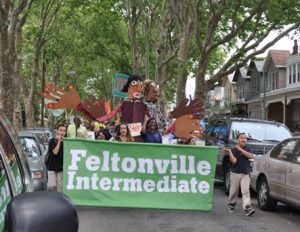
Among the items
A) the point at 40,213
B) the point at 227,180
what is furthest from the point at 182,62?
the point at 40,213

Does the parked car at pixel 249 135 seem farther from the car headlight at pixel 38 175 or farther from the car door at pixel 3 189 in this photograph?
the car door at pixel 3 189

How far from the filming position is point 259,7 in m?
21.5

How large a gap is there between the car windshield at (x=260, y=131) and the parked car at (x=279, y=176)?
2099 mm

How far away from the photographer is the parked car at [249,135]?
12.7 meters

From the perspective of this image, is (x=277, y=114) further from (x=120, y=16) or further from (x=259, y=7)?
(x=259, y=7)

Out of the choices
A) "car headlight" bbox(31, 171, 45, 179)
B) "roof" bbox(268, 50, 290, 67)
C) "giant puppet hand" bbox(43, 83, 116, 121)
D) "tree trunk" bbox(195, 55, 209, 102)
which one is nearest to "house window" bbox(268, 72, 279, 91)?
"roof" bbox(268, 50, 290, 67)

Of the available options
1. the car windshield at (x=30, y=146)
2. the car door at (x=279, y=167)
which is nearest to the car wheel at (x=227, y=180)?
the car door at (x=279, y=167)

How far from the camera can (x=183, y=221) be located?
29.0ft

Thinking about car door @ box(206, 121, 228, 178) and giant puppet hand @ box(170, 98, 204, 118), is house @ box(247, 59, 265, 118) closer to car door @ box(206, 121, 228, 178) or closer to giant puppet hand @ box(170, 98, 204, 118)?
car door @ box(206, 121, 228, 178)

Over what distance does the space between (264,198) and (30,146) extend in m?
5.19

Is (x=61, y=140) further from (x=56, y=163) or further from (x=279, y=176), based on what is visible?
(x=279, y=176)

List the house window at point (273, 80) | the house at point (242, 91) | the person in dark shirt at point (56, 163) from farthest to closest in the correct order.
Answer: the house at point (242, 91) → the house window at point (273, 80) → the person in dark shirt at point (56, 163)

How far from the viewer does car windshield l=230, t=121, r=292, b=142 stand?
1305 cm

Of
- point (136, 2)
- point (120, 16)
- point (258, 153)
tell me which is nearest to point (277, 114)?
point (120, 16)
